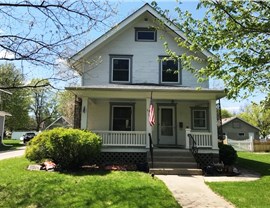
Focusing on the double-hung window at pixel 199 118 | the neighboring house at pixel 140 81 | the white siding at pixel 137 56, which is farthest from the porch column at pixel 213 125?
the double-hung window at pixel 199 118

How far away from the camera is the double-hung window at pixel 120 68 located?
16.5 metres

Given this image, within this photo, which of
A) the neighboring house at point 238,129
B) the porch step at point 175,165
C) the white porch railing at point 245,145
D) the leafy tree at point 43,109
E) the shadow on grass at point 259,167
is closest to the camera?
the porch step at point 175,165

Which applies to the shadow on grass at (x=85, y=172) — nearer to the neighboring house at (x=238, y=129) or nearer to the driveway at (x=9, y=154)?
the driveway at (x=9, y=154)

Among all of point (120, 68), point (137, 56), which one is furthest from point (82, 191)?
point (137, 56)

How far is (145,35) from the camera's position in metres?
16.9

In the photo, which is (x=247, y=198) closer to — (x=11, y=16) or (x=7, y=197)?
(x=7, y=197)

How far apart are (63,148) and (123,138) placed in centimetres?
361

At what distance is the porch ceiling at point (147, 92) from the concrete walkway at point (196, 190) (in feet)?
13.1

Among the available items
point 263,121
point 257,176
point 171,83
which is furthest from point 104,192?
point 263,121

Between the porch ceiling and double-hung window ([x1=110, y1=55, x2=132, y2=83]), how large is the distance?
2067 mm

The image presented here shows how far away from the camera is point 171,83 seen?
16.5 meters

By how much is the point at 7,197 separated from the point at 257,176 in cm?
927

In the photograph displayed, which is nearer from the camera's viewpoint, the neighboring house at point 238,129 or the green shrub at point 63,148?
the green shrub at point 63,148

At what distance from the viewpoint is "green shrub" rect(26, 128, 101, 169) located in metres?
11.7
